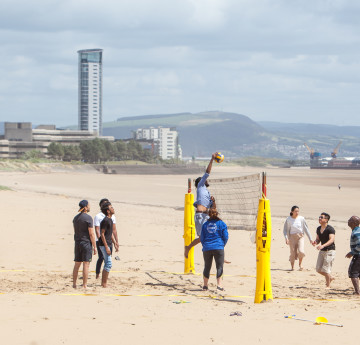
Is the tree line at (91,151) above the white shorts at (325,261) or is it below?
above

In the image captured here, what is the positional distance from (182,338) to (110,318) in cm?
125

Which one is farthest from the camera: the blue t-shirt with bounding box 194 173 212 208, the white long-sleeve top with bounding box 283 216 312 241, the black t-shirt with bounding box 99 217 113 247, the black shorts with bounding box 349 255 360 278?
the white long-sleeve top with bounding box 283 216 312 241

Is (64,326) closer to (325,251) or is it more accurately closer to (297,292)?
(297,292)

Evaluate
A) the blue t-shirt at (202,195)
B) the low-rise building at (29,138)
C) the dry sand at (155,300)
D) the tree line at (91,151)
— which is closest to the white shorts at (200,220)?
the blue t-shirt at (202,195)

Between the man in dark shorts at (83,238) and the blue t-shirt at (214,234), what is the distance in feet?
5.78

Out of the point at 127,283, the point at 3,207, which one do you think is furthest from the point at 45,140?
the point at 127,283

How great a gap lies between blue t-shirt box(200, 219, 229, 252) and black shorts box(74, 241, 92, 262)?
1.81 metres

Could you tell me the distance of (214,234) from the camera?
10805 mm

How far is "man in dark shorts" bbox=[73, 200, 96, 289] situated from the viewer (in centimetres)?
1057

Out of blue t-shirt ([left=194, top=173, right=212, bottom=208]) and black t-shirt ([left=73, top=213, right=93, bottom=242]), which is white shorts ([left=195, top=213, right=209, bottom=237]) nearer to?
blue t-shirt ([left=194, top=173, right=212, bottom=208])

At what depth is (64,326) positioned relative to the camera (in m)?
7.88

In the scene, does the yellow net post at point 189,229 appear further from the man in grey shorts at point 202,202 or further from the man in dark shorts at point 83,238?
the man in dark shorts at point 83,238

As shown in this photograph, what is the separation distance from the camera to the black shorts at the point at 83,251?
10656 mm

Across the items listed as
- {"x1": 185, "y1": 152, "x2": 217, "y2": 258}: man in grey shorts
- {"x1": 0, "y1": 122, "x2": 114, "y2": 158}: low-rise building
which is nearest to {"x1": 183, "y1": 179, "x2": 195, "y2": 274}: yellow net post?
{"x1": 185, "y1": 152, "x2": 217, "y2": 258}: man in grey shorts
